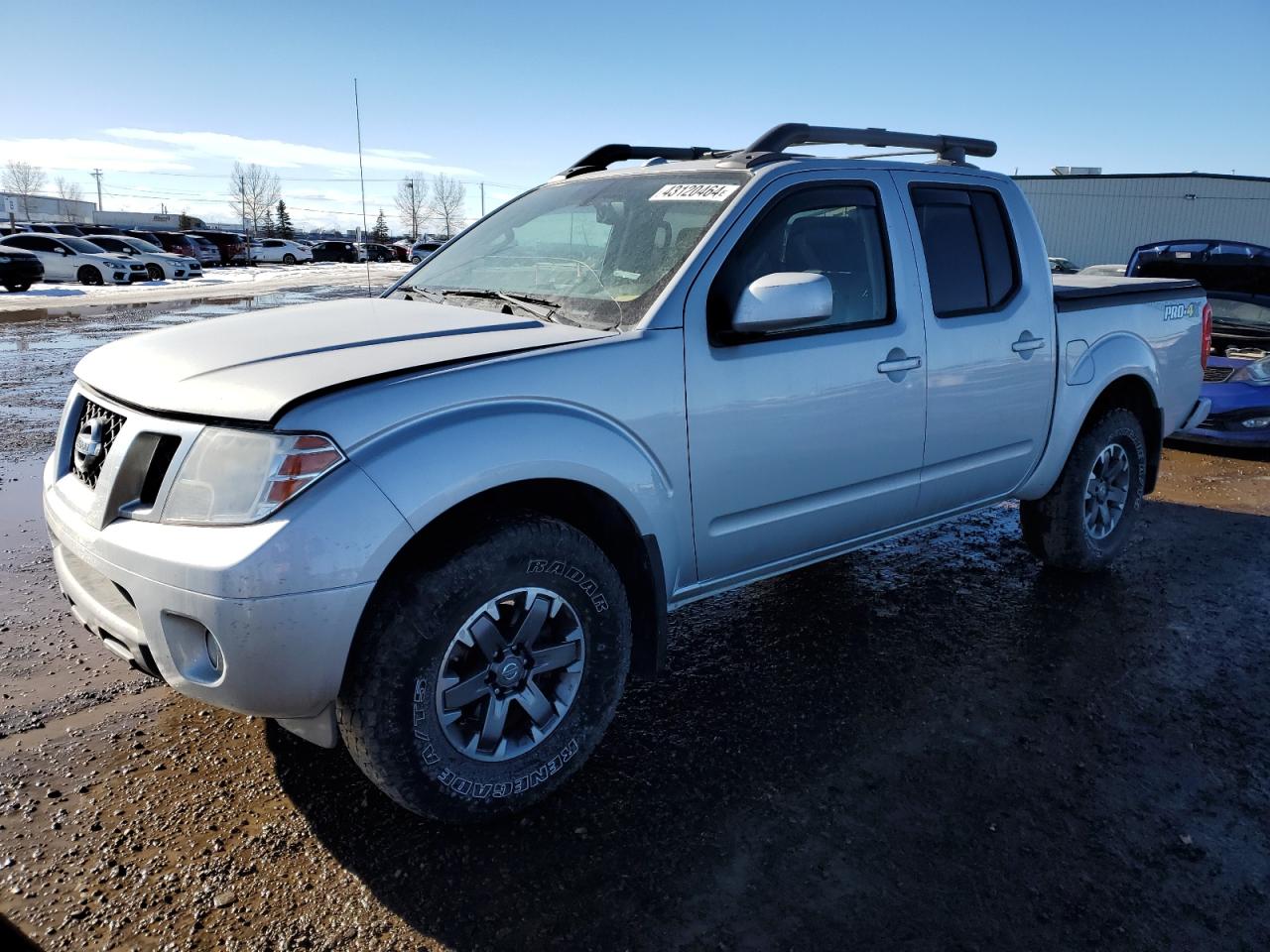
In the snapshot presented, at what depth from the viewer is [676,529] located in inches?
→ 117

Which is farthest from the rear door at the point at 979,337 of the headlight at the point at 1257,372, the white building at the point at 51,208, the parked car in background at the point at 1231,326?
A: the white building at the point at 51,208

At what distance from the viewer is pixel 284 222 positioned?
92125mm

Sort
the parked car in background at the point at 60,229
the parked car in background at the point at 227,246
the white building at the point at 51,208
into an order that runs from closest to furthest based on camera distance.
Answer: the parked car in background at the point at 60,229, the parked car in background at the point at 227,246, the white building at the point at 51,208

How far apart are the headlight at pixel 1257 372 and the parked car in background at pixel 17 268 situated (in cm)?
2514

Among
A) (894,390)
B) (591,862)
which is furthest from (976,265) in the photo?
(591,862)

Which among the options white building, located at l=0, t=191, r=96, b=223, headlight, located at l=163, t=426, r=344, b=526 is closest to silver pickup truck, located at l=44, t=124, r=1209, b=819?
headlight, located at l=163, t=426, r=344, b=526

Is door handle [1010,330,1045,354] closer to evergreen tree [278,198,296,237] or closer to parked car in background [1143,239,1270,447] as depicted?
parked car in background [1143,239,1270,447]

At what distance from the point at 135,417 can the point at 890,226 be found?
9.01 feet

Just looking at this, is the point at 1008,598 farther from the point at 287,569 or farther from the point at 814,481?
the point at 287,569

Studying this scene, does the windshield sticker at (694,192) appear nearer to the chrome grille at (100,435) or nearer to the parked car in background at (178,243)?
the chrome grille at (100,435)

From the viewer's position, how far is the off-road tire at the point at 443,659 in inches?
93.6

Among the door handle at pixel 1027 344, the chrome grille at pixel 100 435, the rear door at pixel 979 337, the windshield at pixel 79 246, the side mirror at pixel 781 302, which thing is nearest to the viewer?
the chrome grille at pixel 100 435

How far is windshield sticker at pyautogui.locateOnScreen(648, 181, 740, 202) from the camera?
10.6 ft

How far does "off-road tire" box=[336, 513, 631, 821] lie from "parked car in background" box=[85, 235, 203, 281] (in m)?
31.0
